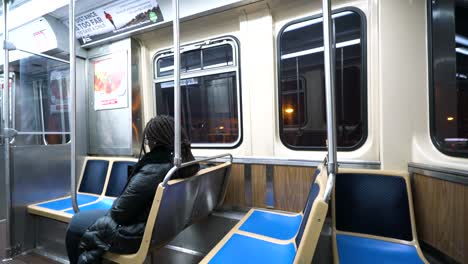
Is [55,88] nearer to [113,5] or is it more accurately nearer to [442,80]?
[113,5]

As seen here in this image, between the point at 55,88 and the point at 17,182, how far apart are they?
1.19 m

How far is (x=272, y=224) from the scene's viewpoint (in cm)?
163

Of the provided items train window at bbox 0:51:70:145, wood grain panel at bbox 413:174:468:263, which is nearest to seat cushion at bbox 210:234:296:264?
wood grain panel at bbox 413:174:468:263

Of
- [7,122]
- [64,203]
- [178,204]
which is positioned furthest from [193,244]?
[7,122]

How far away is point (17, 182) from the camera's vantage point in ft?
7.12

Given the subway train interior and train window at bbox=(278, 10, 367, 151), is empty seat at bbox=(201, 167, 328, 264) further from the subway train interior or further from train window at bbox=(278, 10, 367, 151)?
train window at bbox=(278, 10, 367, 151)

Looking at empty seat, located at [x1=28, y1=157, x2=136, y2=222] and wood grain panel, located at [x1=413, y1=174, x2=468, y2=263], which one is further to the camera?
empty seat, located at [x1=28, y1=157, x2=136, y2=222]

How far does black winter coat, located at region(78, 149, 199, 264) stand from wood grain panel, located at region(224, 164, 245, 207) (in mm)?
920

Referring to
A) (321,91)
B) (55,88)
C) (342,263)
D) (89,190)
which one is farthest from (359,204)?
(55,88)

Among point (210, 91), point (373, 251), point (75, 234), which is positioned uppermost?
point (210, 91)

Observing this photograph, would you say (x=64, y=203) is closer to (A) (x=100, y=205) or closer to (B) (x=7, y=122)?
(A) (x=100, y=205)

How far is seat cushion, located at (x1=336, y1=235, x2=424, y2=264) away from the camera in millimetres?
1246

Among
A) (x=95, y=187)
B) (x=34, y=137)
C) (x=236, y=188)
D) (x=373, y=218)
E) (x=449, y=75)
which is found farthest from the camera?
(x=95, y=187)

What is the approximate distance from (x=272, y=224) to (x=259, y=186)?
0.42 m
